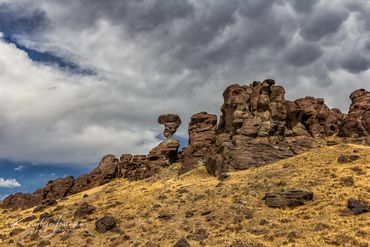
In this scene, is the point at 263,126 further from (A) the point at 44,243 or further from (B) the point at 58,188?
(B) the point at 58,188

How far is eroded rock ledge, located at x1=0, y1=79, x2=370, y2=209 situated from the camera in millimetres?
68500

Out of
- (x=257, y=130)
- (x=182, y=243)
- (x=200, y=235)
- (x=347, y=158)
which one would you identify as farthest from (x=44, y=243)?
(x=347, y=158)

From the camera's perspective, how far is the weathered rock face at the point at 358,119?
242ft

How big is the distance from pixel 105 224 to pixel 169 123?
5543 cm

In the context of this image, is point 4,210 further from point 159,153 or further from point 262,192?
point 262,192

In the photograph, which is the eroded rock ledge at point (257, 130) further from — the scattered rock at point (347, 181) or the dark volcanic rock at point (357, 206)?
the dark volcanic rock at point (357, 206)

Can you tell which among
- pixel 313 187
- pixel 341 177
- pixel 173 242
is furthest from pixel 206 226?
pixel 341 177

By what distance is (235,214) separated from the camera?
45.1 m

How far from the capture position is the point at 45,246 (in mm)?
48438

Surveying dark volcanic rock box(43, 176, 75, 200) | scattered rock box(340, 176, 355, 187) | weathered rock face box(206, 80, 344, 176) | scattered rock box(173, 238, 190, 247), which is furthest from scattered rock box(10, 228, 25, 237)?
scattered rock box(340, 176, 355, 187)

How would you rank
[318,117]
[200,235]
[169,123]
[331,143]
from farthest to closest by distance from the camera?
1. [169,123]
2. [318,117]
3. [331,143]
4. [200,235]

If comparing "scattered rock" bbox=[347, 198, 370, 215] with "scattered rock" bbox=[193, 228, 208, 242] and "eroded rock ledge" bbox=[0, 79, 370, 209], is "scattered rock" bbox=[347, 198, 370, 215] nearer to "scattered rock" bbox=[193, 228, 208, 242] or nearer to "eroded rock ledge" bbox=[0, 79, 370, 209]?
"scattered rock" bbox=[193, 228, 208, 242]

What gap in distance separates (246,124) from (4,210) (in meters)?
65.8

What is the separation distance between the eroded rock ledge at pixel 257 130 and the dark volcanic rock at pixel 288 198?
729 inches
